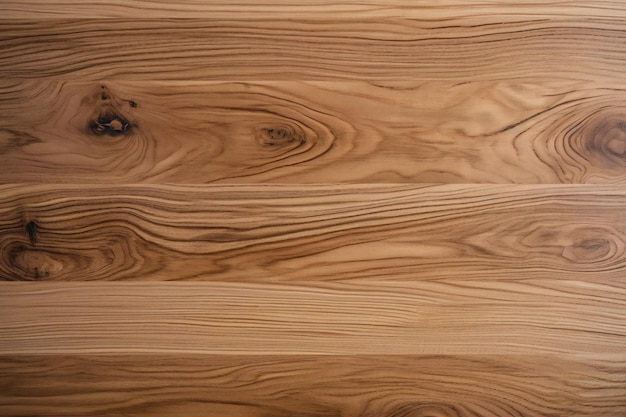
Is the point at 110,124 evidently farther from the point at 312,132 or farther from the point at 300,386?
the point at 300,386

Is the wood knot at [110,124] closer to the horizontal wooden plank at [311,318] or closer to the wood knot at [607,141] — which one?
the horizontal wooden plank at [311,318]

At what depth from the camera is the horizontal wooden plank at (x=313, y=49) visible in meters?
0.85

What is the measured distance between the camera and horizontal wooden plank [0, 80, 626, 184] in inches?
33.6

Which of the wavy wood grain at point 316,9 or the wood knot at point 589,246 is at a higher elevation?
the wavy wood grain at point 316,9

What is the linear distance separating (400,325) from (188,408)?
1.07 feet

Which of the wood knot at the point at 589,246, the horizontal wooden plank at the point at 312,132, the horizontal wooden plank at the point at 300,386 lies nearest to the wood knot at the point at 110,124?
the horizontal wooden plank at the point at 312,132

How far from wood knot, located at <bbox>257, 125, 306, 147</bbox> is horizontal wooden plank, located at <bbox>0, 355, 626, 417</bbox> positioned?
31 centimetres

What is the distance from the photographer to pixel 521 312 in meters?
0.86

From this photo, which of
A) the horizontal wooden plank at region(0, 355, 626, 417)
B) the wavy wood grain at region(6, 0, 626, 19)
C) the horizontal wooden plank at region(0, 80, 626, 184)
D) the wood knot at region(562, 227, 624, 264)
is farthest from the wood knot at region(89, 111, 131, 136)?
the wood knot at region(562, 227, 624, 264)

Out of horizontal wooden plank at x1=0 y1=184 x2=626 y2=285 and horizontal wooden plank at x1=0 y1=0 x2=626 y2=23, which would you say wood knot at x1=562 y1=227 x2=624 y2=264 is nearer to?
horizontal wooden plank at x1=0 y1=184 x2=626 y2=285

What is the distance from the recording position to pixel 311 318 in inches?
34.0

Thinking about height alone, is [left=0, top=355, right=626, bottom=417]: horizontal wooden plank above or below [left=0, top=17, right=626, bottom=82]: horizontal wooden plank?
below

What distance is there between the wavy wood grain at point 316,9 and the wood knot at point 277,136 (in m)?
0.16

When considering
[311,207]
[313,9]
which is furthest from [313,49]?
[311,207]
